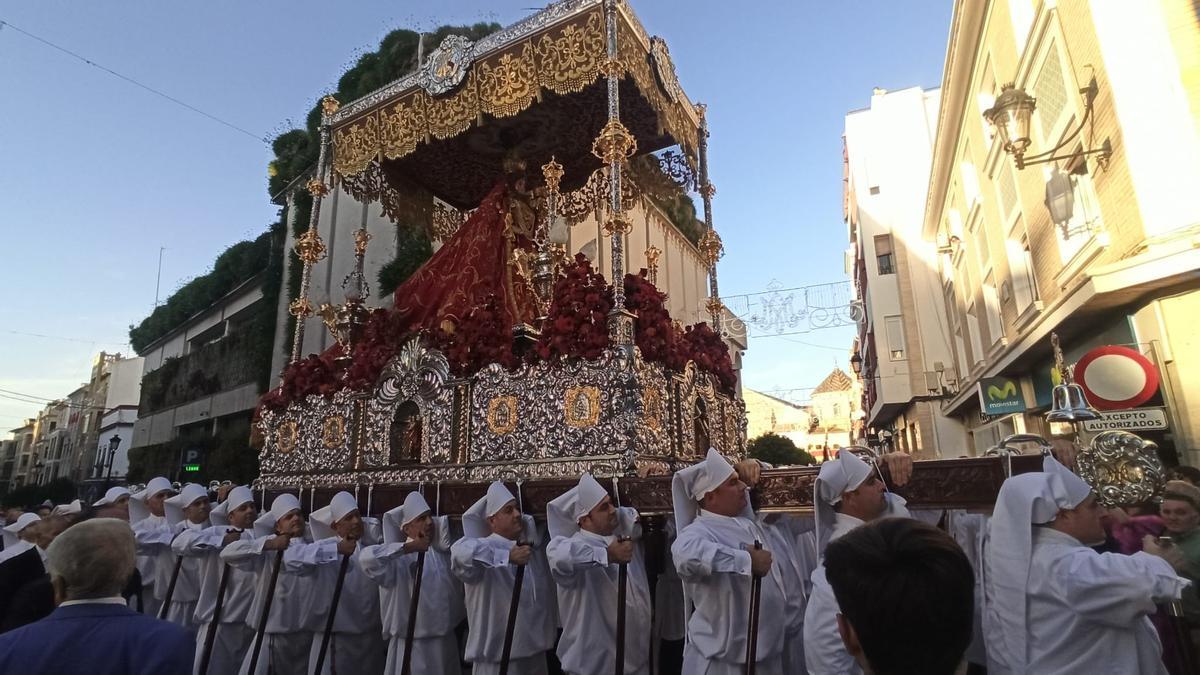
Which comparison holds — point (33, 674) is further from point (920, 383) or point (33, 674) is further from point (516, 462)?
point (920, 383)

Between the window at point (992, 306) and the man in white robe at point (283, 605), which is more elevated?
the window at point (992, 306)

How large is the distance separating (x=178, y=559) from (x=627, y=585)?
4.65 m

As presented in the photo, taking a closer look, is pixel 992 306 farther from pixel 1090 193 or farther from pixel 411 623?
pixel 411 623

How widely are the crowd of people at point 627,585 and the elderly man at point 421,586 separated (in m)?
0.02

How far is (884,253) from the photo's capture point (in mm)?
21484

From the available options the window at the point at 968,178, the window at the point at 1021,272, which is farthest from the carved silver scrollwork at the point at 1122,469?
the window at the point at 968,178

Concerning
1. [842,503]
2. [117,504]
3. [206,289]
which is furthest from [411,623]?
[206,289]

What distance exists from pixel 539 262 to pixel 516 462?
104 inches

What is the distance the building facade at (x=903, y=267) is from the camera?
18516mm

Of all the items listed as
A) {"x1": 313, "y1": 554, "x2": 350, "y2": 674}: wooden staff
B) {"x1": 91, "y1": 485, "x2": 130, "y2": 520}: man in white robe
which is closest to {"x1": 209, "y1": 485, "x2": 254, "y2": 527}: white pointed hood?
{"x1": 91, "y1": 485, "x2": 130, "y2": 520}: man in white robe

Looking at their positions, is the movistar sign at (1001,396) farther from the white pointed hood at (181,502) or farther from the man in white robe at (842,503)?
the white pointed hood at (181,502)

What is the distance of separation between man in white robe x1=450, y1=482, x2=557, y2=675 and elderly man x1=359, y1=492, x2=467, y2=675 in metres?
0.47

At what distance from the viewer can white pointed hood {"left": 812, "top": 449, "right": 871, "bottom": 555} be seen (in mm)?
2969

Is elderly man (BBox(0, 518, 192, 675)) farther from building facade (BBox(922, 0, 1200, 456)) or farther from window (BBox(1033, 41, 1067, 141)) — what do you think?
window (BBox(1033, 41, 1067, 141))
